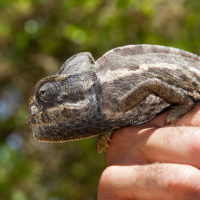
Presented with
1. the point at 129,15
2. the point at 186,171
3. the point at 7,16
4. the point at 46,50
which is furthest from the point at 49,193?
the point at 186,171

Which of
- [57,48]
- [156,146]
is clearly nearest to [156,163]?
[156,146]

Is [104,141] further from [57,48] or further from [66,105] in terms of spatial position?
[57,48]

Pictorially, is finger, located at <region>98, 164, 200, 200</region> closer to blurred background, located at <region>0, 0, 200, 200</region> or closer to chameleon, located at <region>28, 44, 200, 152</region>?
chameleon, located at <region>28, 44, 200, 152</region>

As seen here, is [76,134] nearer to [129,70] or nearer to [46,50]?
[129,70]

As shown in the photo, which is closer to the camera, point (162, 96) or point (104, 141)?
point (162, 96)

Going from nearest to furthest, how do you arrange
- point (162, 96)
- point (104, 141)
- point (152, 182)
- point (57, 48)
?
point (152, 182)
point (162, 96)
point (104, 141)
point (57, 48)

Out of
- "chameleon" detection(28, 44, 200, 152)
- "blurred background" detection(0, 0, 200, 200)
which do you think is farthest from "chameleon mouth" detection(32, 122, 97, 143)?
"blurred background" detection(0, 0, 200, 200)

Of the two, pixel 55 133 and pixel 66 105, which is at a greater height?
pixel 66 105
